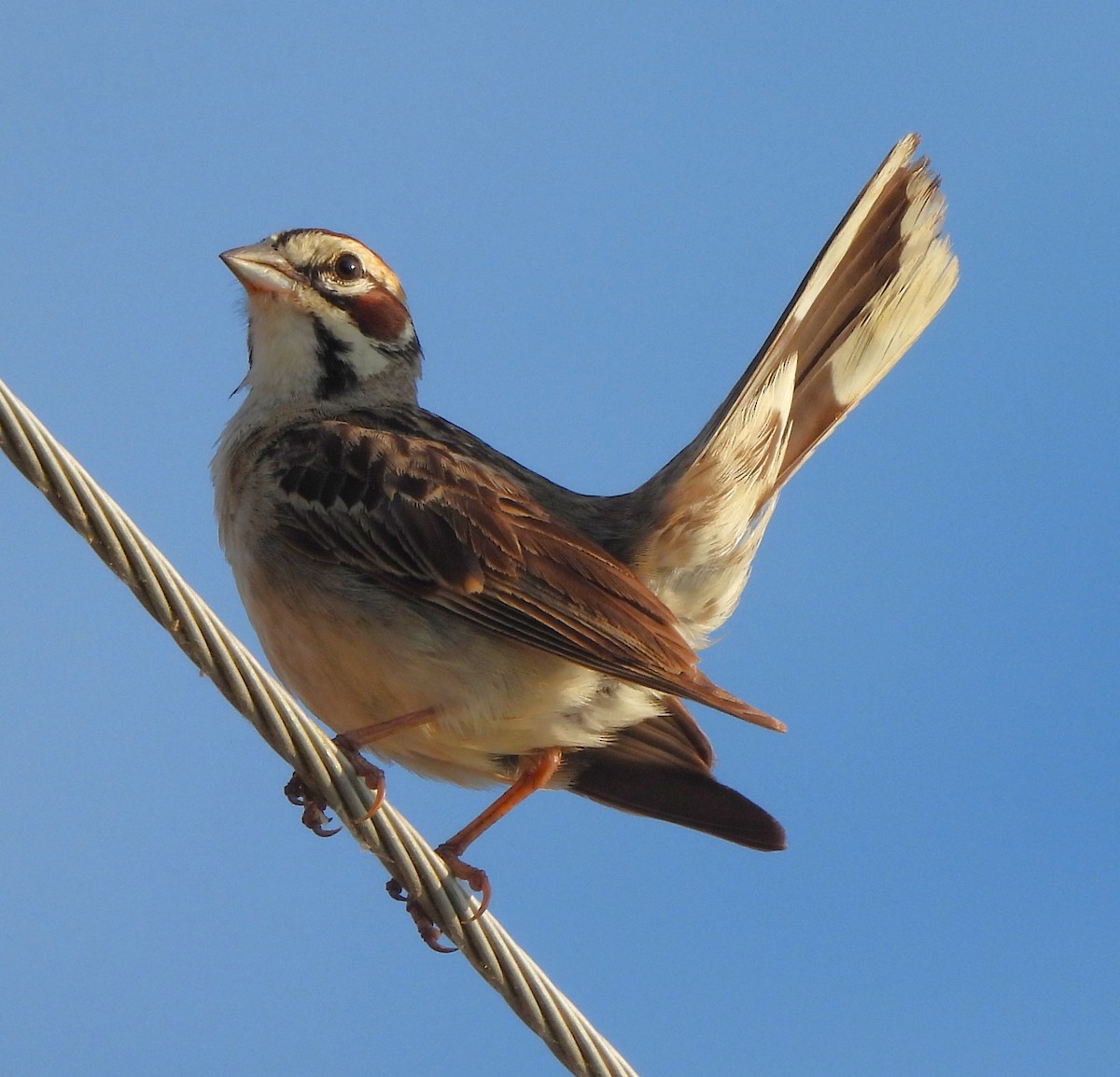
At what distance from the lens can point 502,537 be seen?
677 centimetres

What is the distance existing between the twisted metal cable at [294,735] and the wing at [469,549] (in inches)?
57.1

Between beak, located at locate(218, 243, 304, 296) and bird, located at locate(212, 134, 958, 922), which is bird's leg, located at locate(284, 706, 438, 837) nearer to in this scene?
bird, located at locate(212, 134, 958, 922)

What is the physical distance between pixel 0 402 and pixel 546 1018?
7.78 feet

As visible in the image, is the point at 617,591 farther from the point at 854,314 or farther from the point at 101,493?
the point at 101,493

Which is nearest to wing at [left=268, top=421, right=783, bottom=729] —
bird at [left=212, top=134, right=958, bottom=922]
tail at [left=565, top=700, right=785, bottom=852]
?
bird at [left=212, top=134, right=958, bottom=922]

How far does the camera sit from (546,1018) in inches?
187

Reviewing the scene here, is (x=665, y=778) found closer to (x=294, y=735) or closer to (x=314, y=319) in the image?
(x=314, y=319)

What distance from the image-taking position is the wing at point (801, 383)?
23.5 ft

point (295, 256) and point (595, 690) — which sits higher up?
point (295, 256)

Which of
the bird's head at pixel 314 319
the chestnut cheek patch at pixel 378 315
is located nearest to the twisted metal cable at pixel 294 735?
the bird's head at pixel 314 319

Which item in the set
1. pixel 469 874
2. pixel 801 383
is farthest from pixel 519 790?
pixel 801 383

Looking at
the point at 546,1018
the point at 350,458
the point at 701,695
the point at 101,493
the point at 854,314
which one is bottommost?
the point at 546,1018

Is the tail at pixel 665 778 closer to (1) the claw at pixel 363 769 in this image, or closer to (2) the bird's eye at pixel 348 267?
(1) the claw at pixel 363 769

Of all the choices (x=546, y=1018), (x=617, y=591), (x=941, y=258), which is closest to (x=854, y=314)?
(x=941, y=258)
